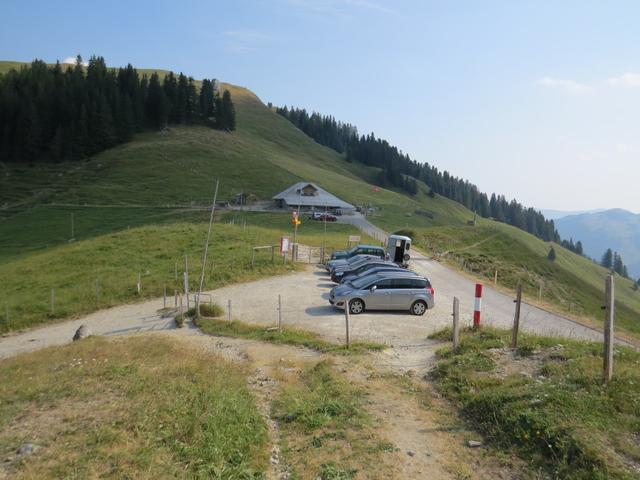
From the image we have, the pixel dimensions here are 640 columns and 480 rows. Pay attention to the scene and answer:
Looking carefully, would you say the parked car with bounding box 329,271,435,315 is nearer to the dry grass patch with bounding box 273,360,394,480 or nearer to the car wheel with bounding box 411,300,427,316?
the car wheel with bounding box 411,300,427,316

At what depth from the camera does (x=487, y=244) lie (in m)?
63.4

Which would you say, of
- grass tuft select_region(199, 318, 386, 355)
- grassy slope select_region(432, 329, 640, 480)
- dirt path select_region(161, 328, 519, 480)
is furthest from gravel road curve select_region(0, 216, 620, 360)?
grassy slope select_region(432, 329, 640, 480)

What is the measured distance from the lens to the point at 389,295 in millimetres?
21188

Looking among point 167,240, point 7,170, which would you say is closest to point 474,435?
point 167,240

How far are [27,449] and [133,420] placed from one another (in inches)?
62.3

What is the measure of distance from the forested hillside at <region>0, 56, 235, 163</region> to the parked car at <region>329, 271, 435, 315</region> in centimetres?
8626

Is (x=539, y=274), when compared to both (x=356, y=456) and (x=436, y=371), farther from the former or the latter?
(x=356, y=456)

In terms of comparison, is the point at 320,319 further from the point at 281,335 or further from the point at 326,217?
the point at 326,217

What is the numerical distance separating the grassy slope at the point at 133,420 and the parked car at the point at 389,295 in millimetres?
9440

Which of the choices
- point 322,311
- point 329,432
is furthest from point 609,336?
point 322,311

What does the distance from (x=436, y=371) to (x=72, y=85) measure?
371 ft

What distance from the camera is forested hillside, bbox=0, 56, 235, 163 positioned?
295 ft

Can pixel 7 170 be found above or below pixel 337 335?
above

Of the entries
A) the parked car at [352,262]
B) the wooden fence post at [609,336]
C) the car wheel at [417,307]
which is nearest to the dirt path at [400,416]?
the wooden fence post at [609,336]
